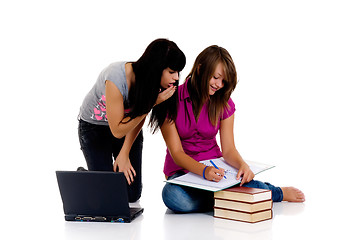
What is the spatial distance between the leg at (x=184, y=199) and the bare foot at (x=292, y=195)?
49cm

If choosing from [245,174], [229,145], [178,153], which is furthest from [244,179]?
[178,153]

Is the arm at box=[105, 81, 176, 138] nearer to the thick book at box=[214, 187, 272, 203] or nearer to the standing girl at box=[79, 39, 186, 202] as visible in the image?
the standing girl at box=[79, 39, 186, 202]

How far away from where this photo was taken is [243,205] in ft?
7.68

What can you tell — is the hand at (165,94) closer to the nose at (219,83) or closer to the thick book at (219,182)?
the nose at (219,83)

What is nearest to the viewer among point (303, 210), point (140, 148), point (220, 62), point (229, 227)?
point (229, 227)

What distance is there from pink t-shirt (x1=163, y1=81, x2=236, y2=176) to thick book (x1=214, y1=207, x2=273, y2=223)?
348 millimetres

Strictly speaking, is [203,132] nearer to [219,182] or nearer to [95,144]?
[219,182]

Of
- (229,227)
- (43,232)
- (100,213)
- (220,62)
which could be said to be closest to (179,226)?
(229,227)

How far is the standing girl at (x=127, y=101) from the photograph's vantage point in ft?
7.37

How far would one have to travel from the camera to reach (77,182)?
239 centimetres

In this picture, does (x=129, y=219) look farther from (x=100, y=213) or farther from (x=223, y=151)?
(x=223, y=151)

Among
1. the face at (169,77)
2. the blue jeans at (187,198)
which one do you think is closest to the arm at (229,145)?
the blue jeans at (187,198)

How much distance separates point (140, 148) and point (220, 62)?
2.55 ft

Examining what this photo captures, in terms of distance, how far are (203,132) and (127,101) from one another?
0.46m
